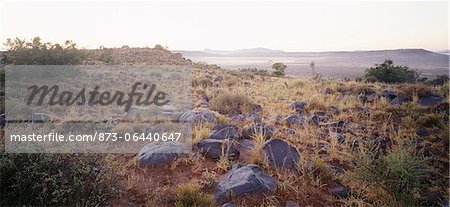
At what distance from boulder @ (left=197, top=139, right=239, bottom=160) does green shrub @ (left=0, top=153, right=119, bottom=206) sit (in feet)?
5.77

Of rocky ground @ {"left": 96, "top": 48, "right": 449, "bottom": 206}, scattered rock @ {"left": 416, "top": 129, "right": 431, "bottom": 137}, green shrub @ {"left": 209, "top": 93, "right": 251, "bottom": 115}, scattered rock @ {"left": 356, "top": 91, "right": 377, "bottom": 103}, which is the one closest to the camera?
rocky ground @ {"left": 96, "top": 48, "right": 449, "bottom": 206}

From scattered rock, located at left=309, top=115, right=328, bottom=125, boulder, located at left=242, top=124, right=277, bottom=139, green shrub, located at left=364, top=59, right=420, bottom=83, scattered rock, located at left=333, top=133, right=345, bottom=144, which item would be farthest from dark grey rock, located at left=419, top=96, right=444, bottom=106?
green shrub, located at left=364, top=59, right=420, bottom=83

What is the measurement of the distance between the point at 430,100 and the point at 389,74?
9.65 m

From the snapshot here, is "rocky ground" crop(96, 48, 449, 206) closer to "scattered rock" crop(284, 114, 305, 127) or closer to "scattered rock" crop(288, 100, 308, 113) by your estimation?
"scattered rock" crop(284, 114, 305, 127)

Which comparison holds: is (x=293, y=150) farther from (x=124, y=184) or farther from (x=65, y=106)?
(x=65, y=106)

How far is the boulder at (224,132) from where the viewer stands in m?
6.14

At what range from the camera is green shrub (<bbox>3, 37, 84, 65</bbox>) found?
46.2ft

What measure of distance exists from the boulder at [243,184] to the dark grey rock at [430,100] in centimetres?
819

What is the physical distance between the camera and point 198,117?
284 inches

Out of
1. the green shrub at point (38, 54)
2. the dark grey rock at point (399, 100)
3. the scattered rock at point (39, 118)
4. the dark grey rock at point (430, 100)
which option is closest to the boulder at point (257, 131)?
the scattered rock at point (39, 118)

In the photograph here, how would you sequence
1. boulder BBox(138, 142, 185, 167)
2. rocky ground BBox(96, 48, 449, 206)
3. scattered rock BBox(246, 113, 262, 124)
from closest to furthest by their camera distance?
rocky ground BBox(96, 48, 449, 206) < boulder BBox(138, 142, 185, 167) < scattered rock BBox(246, 113, 262, 124)

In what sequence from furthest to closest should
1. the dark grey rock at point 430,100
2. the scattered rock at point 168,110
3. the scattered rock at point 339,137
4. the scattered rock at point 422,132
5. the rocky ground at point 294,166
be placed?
the dark grey rock at point 430,100 < the scattered rock at point 168,110 < the scattered rock at point 422,132 < the scattered rock at point 339,137 < the rocky ground at point 294,166

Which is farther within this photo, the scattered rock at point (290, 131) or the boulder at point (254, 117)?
the boulder at point (254, 117)

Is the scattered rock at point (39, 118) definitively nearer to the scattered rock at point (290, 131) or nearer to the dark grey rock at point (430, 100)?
the scattered rock at point (290, 131)
